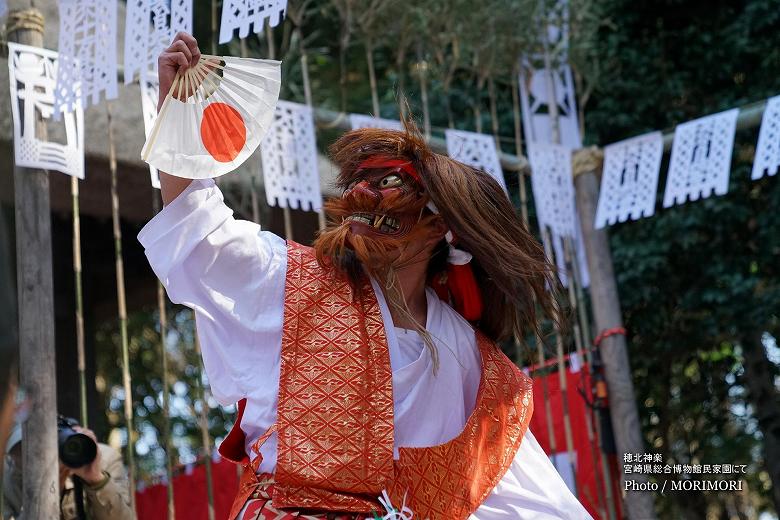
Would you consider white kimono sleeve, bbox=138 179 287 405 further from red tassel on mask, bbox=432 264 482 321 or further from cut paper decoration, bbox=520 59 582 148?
cut paper decoration, bbox=520 59 582 148

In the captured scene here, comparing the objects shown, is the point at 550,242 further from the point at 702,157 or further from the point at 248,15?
the point at 248,15

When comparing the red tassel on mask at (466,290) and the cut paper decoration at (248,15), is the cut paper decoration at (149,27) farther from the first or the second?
the red tassel on mask at (466,290)

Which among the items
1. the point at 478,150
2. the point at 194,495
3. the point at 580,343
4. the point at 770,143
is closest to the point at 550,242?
the point at 580,343

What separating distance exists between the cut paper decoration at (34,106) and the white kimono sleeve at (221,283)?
138cm

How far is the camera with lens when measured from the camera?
3244 mm

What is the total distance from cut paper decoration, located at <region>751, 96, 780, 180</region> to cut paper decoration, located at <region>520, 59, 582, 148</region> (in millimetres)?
1154

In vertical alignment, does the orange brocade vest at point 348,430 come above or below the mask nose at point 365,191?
below

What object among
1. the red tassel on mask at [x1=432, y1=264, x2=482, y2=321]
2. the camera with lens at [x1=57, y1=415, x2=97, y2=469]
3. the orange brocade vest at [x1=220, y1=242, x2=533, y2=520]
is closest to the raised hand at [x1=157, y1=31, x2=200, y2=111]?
the orange brocade vest at [x1=220, y1=242, x2=533, y2=520]

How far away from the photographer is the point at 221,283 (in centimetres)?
198

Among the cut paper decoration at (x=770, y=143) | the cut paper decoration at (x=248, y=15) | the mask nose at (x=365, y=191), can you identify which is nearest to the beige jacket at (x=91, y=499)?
the cut paper decoration at (x=248, y=15)

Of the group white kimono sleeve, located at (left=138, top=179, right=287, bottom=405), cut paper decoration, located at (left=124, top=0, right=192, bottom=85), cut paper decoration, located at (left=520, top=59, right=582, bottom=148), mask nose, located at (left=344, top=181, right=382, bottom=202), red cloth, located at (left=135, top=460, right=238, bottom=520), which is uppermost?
cut paper decoration, located at (left=520, top=59, right=582, bottom=148)

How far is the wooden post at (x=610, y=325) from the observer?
4707 mm

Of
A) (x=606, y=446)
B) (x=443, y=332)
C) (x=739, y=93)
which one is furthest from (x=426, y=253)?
(x=739, y=93)

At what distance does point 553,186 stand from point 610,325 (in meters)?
0.72
